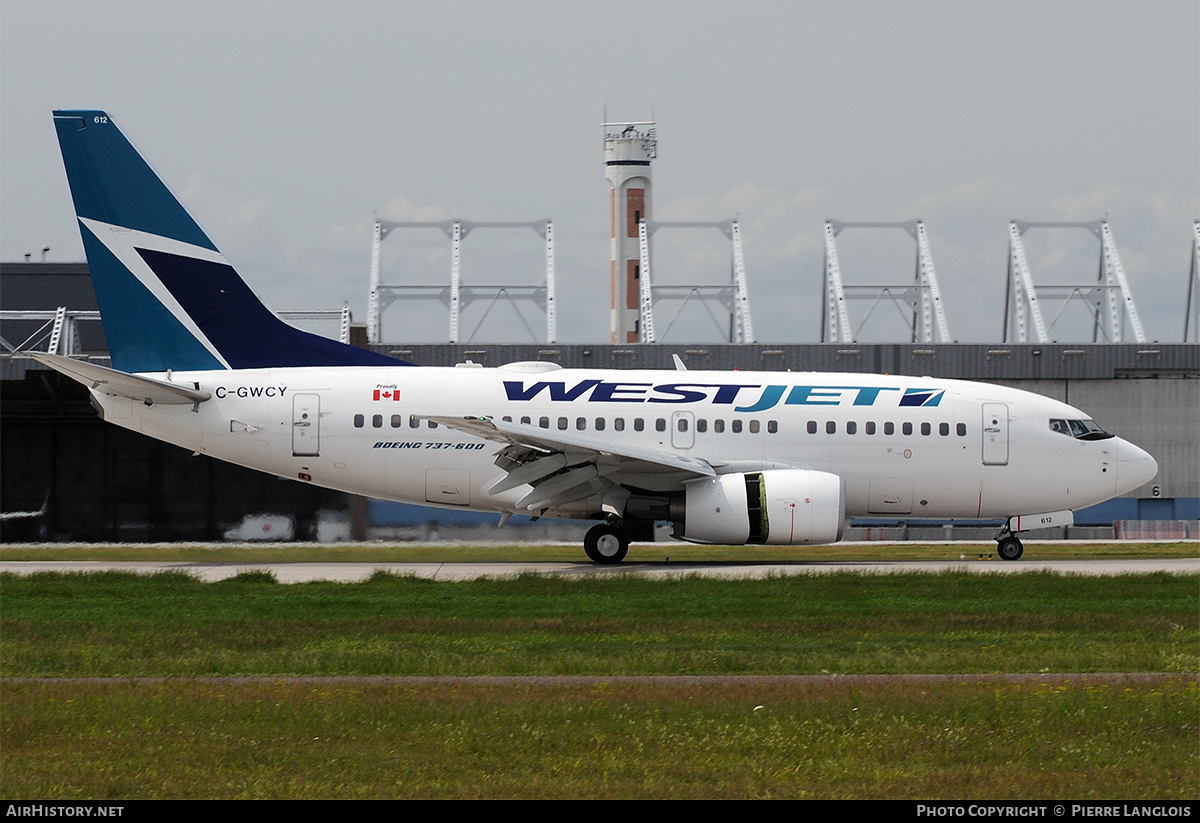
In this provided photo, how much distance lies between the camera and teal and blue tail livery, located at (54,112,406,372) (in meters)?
24.2

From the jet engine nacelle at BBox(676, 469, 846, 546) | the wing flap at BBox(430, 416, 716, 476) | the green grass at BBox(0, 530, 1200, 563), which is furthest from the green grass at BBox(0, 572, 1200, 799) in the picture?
the green grass at BBox(0, 530, 1200, 563)

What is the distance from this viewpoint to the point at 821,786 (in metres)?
8.02

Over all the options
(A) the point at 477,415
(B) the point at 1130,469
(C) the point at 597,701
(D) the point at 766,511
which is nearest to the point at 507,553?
(A) the point at 477,415

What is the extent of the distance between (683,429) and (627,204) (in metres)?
51.6

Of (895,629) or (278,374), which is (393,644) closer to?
(895,629)

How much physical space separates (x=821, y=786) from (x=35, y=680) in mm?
7430

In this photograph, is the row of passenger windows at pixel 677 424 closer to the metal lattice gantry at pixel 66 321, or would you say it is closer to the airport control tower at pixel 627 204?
the metal lattice gantry at pixel 66 321

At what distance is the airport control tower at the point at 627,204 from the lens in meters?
74.1

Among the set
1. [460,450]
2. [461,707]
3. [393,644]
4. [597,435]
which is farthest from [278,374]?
[461,707]

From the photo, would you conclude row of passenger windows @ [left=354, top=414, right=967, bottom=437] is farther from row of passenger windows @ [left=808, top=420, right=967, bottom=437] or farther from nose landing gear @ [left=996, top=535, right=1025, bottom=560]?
nose landing gear @ [left=996, top=535, right=1025, bottom=560]

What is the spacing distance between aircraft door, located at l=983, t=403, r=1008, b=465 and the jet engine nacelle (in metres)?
3.80

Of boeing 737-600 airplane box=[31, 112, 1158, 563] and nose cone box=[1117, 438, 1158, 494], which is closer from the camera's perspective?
boeing 737-600 airplane box=[31, 112, 1158, 563]

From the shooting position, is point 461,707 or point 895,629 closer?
point 461,707

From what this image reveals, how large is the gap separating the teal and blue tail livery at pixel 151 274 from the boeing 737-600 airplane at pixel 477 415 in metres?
0.04
